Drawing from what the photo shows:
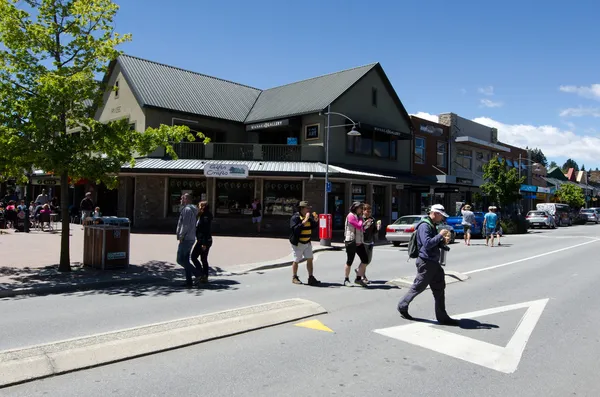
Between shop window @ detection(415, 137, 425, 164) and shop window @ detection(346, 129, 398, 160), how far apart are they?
3.17 meters

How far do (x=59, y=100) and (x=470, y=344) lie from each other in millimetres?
9225

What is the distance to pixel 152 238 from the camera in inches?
738

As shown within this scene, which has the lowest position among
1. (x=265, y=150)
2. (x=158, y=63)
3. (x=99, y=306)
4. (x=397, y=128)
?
(x=99, y=306)

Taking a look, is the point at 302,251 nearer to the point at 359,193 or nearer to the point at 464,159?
the point at 359,193

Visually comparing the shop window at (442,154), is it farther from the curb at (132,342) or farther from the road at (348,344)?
the curb at (132,342)

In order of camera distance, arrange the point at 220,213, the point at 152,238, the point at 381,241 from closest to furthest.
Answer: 1. the point at 152,238
2. the point at 381,241
3. the point at 220,213

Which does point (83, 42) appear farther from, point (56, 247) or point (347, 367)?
point (347, 367)

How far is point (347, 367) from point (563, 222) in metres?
41.6

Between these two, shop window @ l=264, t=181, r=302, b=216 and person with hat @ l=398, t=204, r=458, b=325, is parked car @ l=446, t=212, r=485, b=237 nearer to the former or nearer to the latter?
shop window @ l=264, t=181, r=302, b=216

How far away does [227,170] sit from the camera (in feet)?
70.7

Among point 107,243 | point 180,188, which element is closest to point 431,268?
point 107,243

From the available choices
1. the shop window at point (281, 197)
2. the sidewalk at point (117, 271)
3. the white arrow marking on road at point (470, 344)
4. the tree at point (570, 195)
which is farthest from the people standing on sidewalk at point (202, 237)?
the tree at point (570, 195)

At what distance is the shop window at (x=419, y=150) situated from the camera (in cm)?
3139

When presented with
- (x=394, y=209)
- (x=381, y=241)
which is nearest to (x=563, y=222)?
(x=394, y=209)
